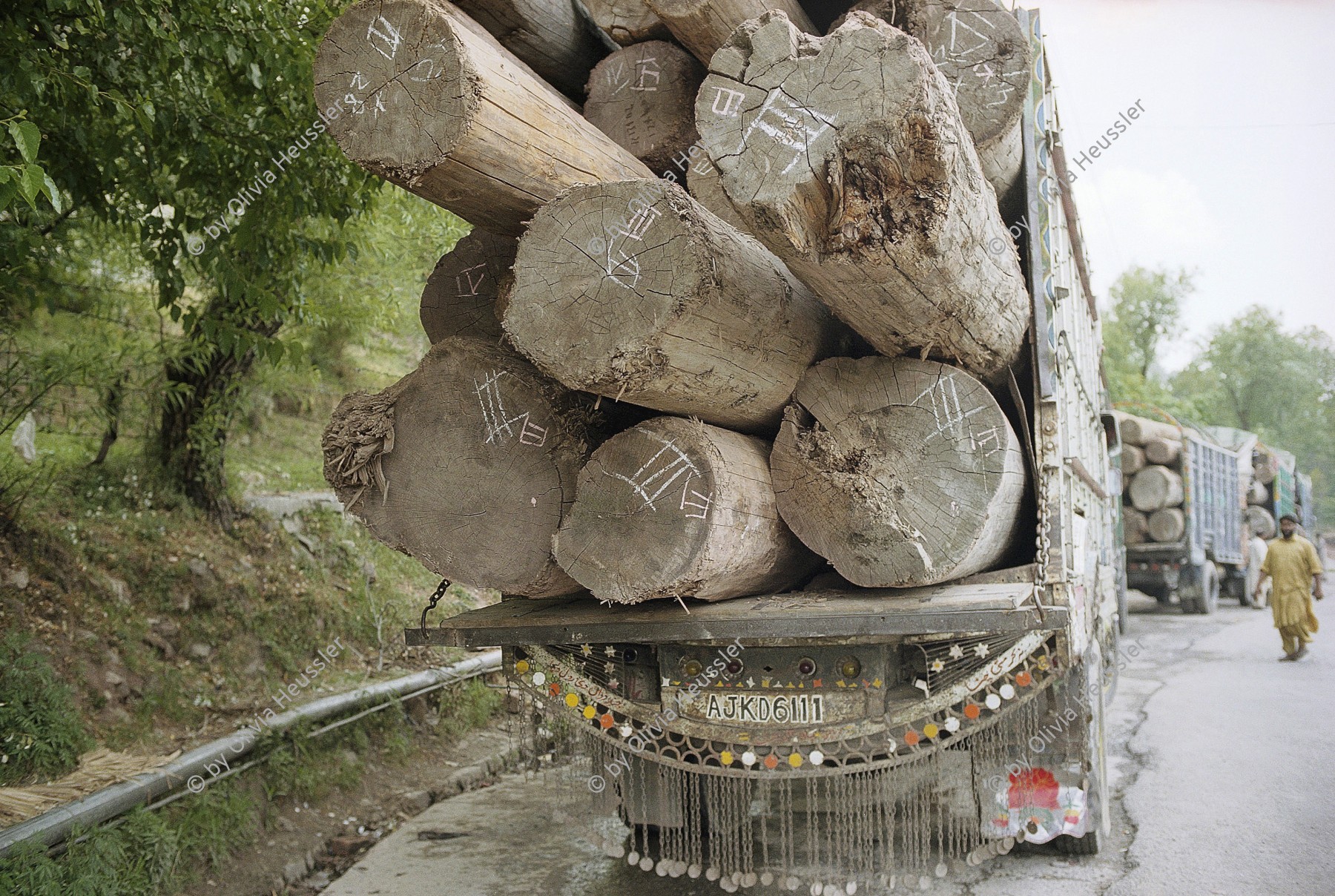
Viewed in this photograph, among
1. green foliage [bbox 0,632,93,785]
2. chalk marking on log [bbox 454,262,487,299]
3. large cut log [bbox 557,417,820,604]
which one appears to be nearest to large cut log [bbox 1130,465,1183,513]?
large cut log [bbox 557,417,820,604]

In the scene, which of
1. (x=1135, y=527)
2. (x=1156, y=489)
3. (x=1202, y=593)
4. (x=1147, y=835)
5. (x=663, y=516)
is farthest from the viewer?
(x=1202, y=593)

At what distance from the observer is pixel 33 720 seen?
402 centimetres

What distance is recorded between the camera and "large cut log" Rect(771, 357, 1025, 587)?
278 centimetres

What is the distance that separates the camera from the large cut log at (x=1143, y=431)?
37.7 feet

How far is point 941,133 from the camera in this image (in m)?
2.09

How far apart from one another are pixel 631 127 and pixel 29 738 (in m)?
3.38

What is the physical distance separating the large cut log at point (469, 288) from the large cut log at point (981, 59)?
1.45m

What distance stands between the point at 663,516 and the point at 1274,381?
38582mm

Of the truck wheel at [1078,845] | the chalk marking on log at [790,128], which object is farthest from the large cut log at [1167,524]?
the chalk marking on log at [790,128]

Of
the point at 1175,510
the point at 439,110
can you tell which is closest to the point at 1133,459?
the point at 1175,510

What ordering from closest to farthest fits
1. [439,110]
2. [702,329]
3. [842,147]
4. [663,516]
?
[842,147] → [439,110] → [702,329] → [663,516]

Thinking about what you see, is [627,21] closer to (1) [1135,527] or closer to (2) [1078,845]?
(2) [1078,845]

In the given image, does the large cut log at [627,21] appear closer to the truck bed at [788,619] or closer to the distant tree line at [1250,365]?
the truck bed at [788,619]

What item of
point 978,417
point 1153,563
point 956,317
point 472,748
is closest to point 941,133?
point 956,317
